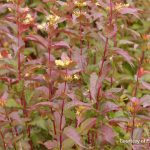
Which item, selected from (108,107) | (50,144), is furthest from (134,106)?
(50,144)

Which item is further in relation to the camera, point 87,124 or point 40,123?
point 40,123

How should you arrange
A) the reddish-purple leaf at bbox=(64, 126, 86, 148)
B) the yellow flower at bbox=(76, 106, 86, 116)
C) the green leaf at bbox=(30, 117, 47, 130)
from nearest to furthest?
the reddish-purple leaf at bbox=(64, 126, 86, 148), the yellow flower at bbox=(76, 106, 86, 116), the green leaf at bbox=(30, 117, 47, 130)

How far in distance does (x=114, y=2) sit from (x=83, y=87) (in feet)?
1.42

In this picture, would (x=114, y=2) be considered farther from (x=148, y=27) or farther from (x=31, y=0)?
(x=31, y=0)

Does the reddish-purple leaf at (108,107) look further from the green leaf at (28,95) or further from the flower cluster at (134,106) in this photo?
the green leaf at (28,95)

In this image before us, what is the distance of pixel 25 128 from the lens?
183 centimetres

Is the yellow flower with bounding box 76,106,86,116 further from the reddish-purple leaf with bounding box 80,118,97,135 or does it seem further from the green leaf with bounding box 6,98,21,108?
the green leaf with bounding box 6,98,21,108

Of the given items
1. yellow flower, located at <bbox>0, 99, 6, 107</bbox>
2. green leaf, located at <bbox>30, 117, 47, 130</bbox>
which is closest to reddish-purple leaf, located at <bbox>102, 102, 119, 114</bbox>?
green leaf, located at <bbox>30, 117, 47, 130</bbox>

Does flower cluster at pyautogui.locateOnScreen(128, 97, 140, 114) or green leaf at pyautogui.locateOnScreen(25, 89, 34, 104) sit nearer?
flower cluster at pyautogui.locateOnScreen(128, 97, 140, 114)

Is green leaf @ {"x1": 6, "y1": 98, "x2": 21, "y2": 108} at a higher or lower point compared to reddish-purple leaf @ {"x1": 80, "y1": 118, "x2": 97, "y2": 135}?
higher

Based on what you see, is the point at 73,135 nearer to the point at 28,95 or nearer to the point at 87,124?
the point at 87,124

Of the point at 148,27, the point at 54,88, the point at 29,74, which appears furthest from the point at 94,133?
the point at 148,27

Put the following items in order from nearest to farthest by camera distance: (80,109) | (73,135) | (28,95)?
(73,135)
(80,109)
(28,95)

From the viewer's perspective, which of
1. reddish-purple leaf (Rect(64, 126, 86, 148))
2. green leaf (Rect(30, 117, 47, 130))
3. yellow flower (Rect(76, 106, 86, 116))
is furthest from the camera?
green leaf (Rect(30, 117, 47, 130))
